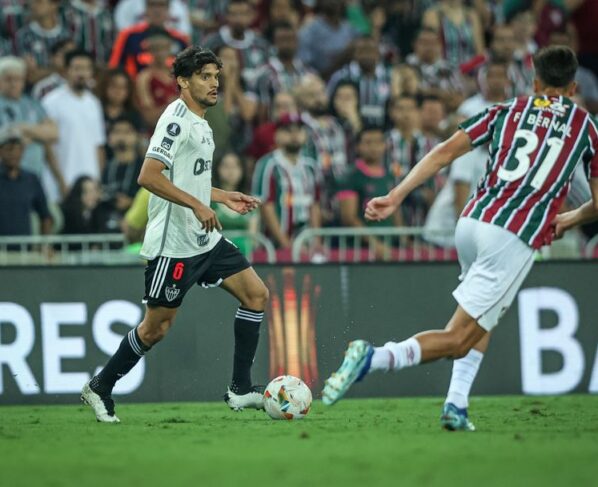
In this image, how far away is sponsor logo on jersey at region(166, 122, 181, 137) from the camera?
8766mm

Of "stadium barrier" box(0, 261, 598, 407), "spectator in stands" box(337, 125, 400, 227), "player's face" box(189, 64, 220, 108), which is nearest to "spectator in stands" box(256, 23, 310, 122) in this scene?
"spectator in stands" box(337, 125, 400, 227)

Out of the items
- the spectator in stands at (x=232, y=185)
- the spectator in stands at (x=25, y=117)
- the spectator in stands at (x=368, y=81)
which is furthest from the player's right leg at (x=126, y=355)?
the spectator in stands at (x=368, y=81)

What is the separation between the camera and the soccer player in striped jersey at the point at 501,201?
7.75m

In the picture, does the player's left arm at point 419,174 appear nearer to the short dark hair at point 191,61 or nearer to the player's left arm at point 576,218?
the player's left arm at point 576,218

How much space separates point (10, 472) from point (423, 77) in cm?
1088

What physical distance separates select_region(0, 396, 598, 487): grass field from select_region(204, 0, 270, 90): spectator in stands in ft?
20.5

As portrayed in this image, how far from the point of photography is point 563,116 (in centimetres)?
798

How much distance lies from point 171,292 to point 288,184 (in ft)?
16.1

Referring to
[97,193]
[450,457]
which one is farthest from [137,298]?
[450,457]

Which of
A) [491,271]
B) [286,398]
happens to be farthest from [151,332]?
[491,271]

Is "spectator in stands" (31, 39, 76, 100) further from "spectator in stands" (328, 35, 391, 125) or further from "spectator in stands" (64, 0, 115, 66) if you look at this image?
"spectator in stands" (328, 35, 391, 125)

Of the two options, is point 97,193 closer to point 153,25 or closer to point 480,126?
point 153,25

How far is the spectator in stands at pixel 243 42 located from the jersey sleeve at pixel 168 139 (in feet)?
22.0

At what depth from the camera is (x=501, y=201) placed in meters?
7.91
